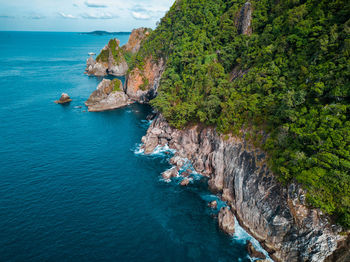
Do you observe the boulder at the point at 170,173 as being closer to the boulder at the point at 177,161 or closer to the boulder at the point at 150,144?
the boulder at the point at 177,161

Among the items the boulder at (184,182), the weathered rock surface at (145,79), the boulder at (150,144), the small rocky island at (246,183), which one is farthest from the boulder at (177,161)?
the weathered rock surface at (145,79)

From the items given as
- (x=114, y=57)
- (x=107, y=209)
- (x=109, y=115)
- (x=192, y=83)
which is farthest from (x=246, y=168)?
(x=114, y=57)

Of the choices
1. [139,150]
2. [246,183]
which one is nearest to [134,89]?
[139,150]

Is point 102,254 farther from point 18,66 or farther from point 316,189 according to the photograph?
point 18,66

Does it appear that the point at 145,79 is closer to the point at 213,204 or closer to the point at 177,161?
the point at 177,161

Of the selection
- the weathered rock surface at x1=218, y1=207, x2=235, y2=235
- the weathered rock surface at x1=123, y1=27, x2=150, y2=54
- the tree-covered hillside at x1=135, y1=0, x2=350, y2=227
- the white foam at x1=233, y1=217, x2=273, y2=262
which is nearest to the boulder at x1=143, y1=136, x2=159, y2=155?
the tree-covered hillside at x1=135, y1=0, x2=350, y2=227

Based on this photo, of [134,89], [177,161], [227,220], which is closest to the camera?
[227,220]
